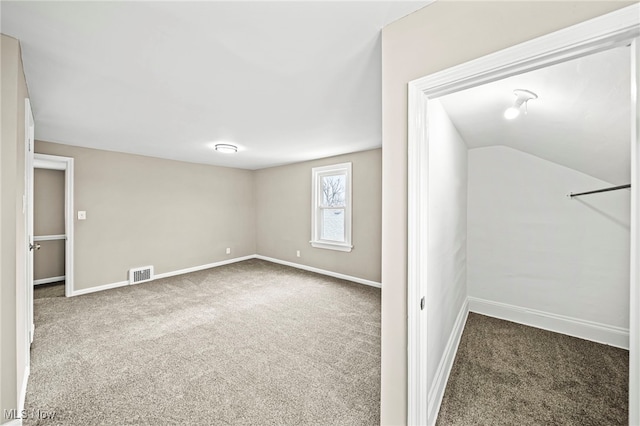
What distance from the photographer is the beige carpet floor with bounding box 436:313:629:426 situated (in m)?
1.61

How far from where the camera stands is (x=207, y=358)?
2.21 m

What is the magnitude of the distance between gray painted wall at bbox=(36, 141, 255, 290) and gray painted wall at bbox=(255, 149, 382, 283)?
48cm

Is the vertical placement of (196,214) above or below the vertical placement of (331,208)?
below

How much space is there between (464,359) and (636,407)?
5.23 feet

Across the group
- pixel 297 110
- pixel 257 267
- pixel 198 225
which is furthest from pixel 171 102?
pixel 257 267

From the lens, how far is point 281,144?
12.2 ft

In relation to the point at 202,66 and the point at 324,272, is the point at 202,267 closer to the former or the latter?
the point at 324,272

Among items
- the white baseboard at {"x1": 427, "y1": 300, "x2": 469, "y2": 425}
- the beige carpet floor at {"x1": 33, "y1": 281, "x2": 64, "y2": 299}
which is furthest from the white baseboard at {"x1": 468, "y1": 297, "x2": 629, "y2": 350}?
the beige carpet floor at {"x1": 33, "y1": 281, "x2": 64, "y2": 299}

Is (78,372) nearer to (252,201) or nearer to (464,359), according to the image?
(464,359)

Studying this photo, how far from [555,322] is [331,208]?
334 centimetres

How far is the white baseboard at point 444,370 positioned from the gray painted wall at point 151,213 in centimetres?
459

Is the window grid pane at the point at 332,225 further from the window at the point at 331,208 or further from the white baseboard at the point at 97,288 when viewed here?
the white baseboard at the point at 97,288

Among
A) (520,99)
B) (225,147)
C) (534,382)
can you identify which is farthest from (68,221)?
(534,382)
